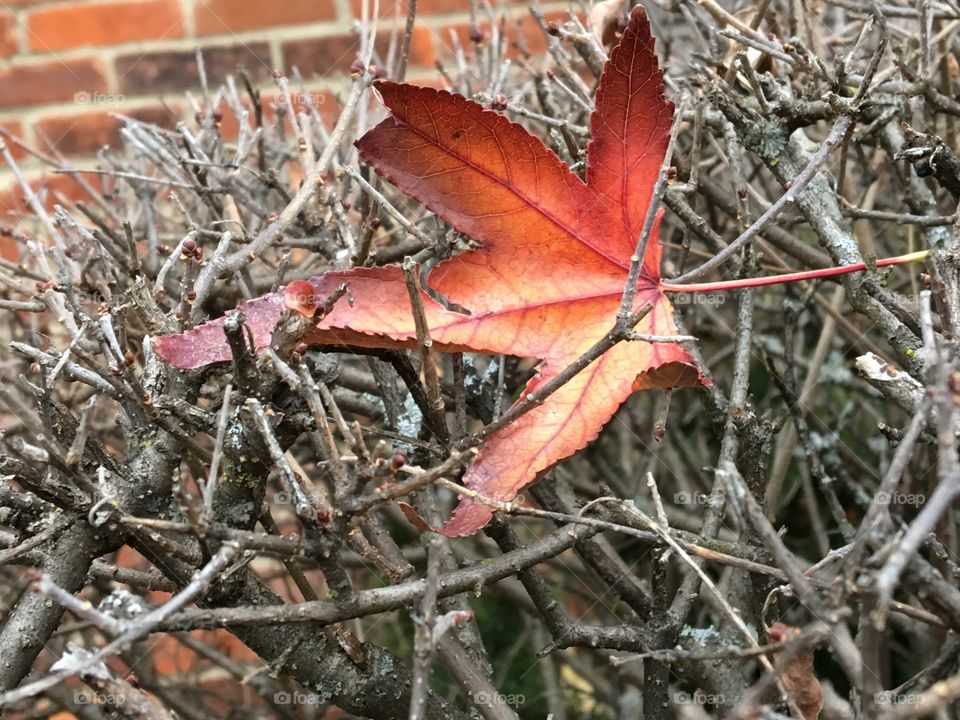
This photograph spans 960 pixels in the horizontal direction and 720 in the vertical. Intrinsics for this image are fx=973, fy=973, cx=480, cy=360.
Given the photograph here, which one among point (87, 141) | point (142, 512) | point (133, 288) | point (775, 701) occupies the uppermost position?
point (87, 141)

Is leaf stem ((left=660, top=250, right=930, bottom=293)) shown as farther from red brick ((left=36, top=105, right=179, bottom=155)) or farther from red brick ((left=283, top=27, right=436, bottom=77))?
red brick ((left=36, top=105, right=179, bottom=155))

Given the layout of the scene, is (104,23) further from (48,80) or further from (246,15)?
(246,15)

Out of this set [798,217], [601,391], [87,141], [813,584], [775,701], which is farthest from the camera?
[87,141]

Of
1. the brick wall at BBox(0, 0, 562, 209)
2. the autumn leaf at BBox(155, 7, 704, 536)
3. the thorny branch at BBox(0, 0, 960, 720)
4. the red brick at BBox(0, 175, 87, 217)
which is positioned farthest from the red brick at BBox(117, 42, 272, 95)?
the autumn leaf at BBox(155, 7, 704, 536)

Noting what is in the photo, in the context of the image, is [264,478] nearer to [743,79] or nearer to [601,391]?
[601,391]

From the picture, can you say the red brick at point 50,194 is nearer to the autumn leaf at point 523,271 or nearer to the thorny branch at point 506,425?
the thorny branch at point 506,425

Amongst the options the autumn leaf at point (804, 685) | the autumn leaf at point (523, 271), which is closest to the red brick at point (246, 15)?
the autumn leaf at point (523, 271)

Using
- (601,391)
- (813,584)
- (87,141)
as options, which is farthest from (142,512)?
(87,141)
